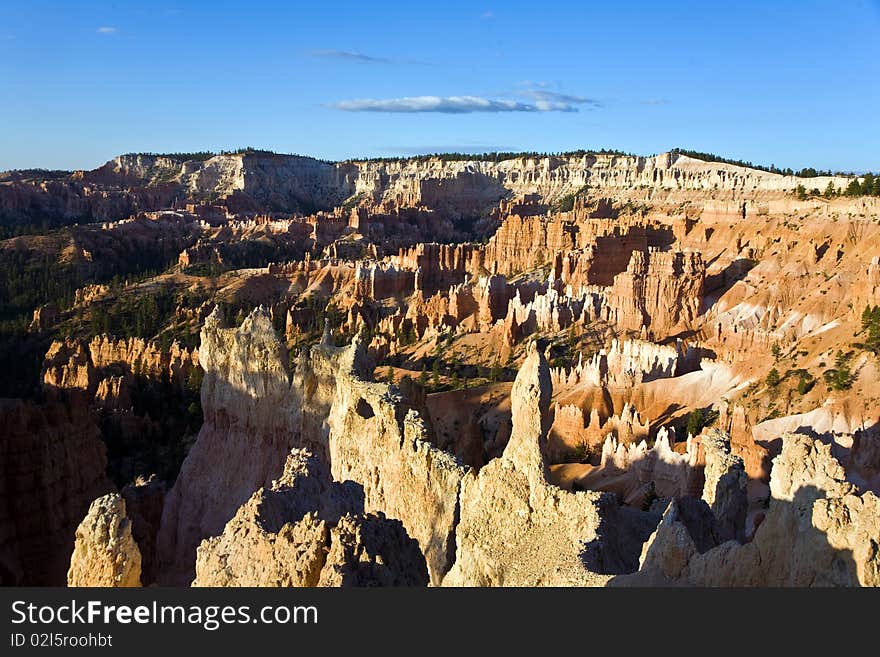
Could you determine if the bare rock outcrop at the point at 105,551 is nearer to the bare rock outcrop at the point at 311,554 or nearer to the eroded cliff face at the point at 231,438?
the bare rock outcrop at the point at 311,554

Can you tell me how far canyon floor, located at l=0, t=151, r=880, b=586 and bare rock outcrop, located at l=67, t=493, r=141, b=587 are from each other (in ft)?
0.12

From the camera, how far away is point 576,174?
141250 mm

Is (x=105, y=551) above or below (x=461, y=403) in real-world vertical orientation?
above

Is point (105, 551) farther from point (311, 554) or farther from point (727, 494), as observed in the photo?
point (727, 494)

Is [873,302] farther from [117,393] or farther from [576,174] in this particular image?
[576,174]

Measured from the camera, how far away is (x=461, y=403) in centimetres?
3847

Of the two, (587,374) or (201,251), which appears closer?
(587,374)

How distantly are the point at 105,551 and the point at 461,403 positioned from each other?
1134 inches

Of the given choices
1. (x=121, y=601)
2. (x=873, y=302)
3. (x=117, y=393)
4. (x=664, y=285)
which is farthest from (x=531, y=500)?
(x=664, y=285)

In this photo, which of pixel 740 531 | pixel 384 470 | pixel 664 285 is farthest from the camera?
pixel 664 285

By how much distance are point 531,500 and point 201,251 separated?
89.3 m

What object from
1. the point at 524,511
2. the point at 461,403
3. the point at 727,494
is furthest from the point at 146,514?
the point at 461,403

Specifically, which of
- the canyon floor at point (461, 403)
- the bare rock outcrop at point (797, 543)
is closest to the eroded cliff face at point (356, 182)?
the canyon floor at point (461, 403)

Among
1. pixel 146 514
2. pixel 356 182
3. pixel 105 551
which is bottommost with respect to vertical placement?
pixel 146 514
